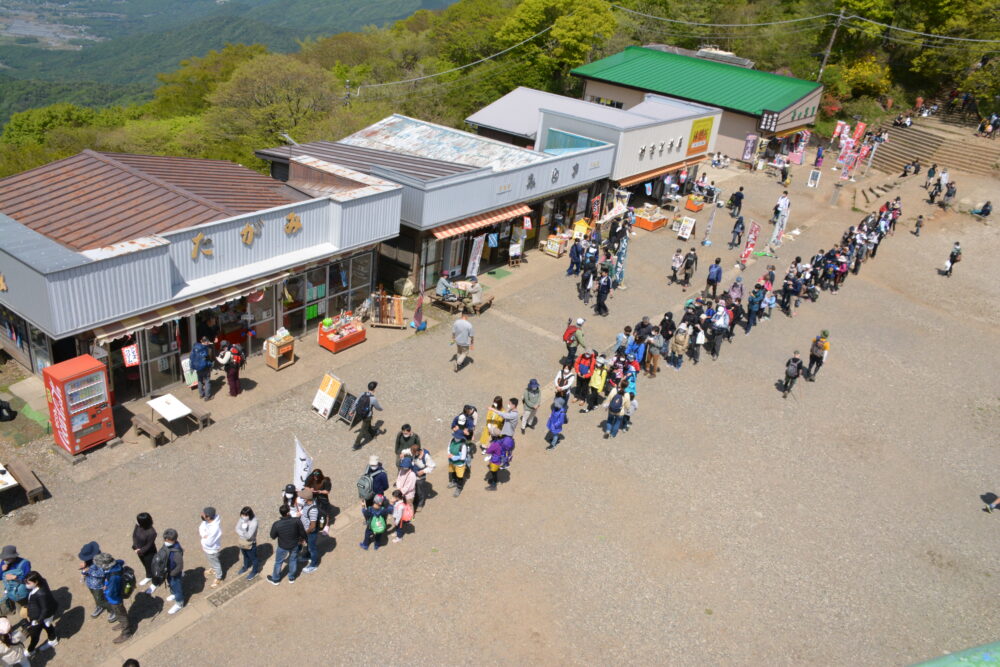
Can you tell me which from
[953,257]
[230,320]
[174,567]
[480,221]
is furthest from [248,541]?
[953,257]

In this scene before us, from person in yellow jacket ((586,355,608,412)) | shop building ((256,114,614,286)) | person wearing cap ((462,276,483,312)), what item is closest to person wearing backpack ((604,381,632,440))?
person in yellow jacket ((586,355,608,412))

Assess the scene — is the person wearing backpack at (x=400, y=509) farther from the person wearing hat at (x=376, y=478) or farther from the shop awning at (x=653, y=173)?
the shop awning at (x=653, y=173)

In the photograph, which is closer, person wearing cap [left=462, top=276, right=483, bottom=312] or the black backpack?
the black backpack

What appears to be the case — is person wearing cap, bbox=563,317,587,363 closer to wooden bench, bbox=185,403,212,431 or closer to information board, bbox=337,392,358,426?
information board, bbox=337,392,358,426

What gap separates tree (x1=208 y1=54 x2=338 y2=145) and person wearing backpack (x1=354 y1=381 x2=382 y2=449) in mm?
27989

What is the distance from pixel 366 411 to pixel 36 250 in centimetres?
666

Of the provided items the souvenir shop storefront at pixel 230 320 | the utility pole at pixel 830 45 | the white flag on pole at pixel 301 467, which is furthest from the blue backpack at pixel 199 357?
the utility pole at pixel 830 45

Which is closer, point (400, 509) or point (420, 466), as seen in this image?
point (400, 509)

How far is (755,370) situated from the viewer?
19.4 metres

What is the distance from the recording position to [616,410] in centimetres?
1505

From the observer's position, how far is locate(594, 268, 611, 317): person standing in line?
2088cm

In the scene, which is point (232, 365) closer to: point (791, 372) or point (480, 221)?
point (480, 221)

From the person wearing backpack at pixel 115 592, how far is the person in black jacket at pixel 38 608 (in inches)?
24.7

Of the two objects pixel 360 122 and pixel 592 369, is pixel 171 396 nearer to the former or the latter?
pixel 592 369
